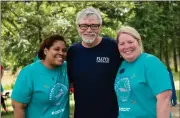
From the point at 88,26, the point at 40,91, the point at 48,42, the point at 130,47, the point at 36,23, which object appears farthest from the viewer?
the point at 36,23

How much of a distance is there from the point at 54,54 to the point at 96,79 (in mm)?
497

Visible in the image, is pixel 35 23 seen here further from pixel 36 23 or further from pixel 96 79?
pixel 96 79

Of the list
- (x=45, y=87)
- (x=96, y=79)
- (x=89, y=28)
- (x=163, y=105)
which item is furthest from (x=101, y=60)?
(x=163, y=105)

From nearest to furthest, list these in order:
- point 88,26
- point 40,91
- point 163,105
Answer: point 163,105 < point 40,91 < point 88,26

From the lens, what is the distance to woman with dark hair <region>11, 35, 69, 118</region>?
10.4ft

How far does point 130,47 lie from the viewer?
2971mm

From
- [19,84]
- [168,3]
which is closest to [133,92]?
[19,84]

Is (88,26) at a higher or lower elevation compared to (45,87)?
higher

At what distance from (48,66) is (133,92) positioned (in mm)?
859

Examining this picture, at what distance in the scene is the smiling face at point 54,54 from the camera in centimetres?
326

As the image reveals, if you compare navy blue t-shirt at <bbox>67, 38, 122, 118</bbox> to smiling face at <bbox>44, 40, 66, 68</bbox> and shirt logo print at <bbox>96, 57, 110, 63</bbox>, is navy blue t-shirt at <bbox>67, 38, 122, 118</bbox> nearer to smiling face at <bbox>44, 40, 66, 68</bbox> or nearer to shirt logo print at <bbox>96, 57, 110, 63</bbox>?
shirt logo print at <bbox>96, 57, 110, 63</bbox>

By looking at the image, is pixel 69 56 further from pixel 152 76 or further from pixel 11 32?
pixel 11 32

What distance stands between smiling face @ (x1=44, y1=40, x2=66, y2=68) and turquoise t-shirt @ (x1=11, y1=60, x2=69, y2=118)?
65 millimetres

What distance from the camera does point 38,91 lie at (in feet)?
10.4
